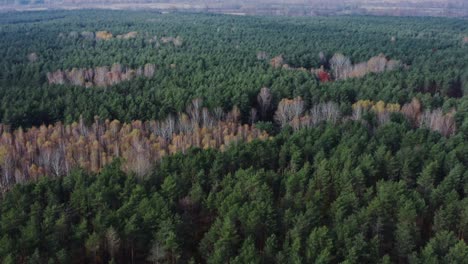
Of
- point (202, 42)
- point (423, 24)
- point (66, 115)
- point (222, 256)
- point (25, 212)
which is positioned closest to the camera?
point (222, 256)

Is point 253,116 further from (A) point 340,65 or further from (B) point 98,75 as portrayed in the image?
(A) point 340,65

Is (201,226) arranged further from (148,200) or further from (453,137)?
(453,137)

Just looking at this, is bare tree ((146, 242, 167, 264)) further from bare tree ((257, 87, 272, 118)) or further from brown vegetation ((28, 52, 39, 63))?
brown vegetation ((28, 52, 39, 63))

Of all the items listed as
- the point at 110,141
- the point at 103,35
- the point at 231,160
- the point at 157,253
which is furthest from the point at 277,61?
the point at 157,253

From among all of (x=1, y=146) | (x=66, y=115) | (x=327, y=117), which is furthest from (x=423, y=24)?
(x=1, y=146)

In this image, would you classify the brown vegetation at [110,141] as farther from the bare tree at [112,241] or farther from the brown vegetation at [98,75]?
the brown vegetation at [98,75]
